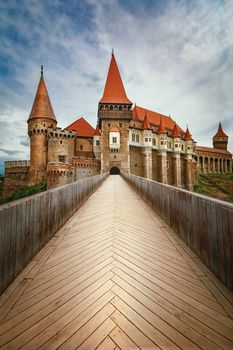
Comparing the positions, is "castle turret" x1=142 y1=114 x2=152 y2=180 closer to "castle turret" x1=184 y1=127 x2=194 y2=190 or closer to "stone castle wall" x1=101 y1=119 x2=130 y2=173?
"stone castle wall" x1=101 y1=119 x2=130 y2=173

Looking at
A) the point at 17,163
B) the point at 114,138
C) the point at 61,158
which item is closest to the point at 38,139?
the point at 61,158

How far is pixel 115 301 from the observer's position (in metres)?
2.12

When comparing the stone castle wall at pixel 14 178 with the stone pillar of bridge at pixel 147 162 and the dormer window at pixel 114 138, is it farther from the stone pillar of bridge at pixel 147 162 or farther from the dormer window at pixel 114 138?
the stone pillar of bridge at pixel 147 162

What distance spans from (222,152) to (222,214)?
80070mm

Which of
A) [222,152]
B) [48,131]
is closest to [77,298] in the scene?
[48,131]

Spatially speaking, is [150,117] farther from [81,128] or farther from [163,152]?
[81,128]

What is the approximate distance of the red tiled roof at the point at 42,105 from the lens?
3503 cm

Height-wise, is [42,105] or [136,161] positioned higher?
[42,105]

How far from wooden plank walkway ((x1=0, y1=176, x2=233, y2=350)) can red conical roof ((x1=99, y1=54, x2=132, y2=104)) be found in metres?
39.6

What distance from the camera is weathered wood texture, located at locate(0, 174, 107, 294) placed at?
8.65 feet

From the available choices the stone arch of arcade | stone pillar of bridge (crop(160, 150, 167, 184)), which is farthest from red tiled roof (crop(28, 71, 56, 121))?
the stone arch of arcade

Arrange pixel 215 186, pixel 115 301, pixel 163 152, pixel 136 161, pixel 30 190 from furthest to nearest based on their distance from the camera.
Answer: pixel 215 186 < pixel 163 152 < pixel 136 161 < pixel 30 190 < pixel 115 301

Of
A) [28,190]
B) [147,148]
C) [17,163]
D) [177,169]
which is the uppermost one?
[147,148]

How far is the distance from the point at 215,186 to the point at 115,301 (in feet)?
190
